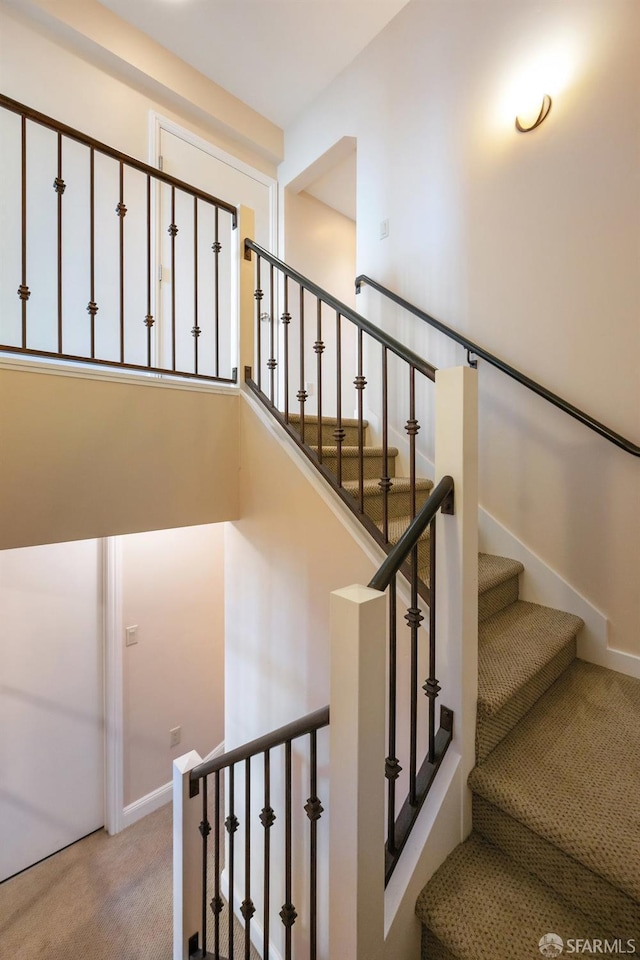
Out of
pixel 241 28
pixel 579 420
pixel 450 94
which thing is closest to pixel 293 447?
pixel 579 420

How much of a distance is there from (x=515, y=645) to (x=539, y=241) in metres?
1.74

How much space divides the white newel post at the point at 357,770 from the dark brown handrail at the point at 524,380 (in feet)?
4.22

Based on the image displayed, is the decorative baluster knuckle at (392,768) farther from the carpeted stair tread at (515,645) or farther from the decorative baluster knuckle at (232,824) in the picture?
the decorative baluster knuckle at (232,824)

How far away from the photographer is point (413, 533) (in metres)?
0.97

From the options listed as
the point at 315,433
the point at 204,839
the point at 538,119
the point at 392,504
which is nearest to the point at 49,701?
the point at 204,839

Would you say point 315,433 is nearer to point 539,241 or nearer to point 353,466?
point 353,466

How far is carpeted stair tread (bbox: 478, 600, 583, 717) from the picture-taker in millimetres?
1180

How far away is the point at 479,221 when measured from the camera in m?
2.02

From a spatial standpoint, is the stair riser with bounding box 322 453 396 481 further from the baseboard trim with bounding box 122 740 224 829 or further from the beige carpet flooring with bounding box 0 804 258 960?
the beige carpet flooring with bounding box 0 804 258 960

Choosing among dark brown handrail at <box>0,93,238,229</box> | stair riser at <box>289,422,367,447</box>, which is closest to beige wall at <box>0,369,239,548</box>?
stair riser at <box>289,422,367,447</box>

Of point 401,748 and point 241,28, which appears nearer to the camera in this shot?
point 401,748

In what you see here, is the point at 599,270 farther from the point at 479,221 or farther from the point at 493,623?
the point at 493,623

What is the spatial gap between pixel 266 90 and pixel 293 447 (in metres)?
3.11

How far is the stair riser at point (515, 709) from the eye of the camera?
3.70 ft
